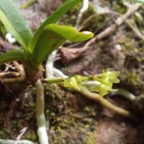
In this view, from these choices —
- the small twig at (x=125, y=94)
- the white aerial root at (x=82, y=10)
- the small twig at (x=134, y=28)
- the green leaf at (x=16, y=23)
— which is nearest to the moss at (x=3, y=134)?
the green leaf at (x=16, y=23)

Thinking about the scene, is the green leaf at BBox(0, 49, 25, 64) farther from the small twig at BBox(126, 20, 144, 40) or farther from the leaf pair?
the small twig at BBox(126, 20, 144, 40)

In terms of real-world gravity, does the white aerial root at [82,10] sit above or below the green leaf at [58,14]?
below

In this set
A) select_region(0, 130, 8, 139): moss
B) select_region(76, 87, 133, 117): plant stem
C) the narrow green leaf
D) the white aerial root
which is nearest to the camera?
the narrow green leaf

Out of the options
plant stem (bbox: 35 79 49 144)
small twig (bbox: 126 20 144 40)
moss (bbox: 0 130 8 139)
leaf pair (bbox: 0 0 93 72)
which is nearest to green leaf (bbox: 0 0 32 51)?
leaf pair (bbox: 0 0 93 72)

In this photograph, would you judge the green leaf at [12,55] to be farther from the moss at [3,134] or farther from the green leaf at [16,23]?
the moss at [3,134]

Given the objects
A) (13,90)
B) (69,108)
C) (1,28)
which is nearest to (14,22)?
(1,28)

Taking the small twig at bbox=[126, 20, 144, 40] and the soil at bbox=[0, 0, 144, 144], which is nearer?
the soil at bbox=[0, 0, 144, 144]

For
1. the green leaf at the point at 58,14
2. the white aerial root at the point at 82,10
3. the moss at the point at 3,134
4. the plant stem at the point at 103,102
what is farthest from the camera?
the white aerial root at the point at 82,10
